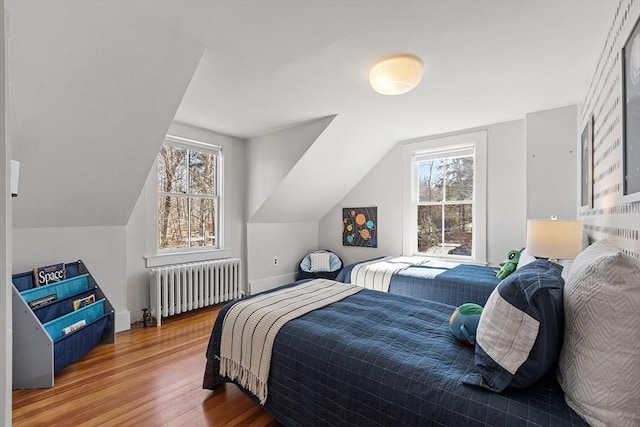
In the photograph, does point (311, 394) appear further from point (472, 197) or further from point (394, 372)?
point (472, 197)

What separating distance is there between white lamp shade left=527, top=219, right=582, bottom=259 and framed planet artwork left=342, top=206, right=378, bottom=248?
8.45 feet

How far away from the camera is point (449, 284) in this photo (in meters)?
2.91

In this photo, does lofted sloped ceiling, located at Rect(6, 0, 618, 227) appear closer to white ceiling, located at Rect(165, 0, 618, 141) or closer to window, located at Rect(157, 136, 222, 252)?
white ceiling, located at Rect(165, 0, 618, 141)

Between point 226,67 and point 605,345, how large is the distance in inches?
98.3

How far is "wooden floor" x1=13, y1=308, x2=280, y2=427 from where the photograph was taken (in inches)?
68.2

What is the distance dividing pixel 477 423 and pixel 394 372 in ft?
1.05

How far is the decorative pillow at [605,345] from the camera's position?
2.81 feet

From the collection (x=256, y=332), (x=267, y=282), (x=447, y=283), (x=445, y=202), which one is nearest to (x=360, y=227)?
(x=445, y=202)

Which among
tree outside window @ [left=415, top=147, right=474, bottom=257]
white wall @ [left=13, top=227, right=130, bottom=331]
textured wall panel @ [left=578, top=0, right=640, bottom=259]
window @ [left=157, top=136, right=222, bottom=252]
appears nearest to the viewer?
textured wall panel @ [left=578, top=0, right=640, bottom=259]

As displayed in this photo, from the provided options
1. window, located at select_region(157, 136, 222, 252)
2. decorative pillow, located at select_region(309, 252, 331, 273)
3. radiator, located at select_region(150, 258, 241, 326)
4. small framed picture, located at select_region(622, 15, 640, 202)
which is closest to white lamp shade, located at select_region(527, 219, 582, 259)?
small framed picture, located at select_region(622, 15, 640, 202)

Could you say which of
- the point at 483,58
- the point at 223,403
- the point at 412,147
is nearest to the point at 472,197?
the point at 412,147

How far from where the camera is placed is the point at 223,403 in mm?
1879

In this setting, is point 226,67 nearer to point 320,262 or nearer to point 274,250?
point 274,250

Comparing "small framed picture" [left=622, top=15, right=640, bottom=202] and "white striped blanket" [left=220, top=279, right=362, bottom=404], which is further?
"white striped blanket" [left=220, top=279, right=362, bottom=404]
